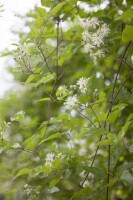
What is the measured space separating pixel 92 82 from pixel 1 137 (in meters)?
0.30

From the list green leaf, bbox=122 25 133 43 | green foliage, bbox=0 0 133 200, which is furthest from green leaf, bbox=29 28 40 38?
green leaf, bbox=122 25 133 43

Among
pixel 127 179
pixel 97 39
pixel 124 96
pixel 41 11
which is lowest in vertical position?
pixel 127 179

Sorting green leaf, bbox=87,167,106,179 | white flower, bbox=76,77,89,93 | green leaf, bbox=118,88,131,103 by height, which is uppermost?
white flower, bbox=76,77,89,93

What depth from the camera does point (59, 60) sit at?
1199mm

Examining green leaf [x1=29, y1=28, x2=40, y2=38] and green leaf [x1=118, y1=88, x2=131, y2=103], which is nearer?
green leaf [x1=118, y1=88, x2=131, y2=103]

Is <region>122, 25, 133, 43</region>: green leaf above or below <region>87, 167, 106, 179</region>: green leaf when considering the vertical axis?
above

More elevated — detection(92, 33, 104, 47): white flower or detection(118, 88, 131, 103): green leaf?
detection(92, 33, 104, 47): white flower

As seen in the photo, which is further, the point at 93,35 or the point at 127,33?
the point at 93,35

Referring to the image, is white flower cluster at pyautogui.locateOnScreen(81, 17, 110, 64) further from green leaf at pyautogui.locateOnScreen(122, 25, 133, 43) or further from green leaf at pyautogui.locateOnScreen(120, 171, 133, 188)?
green leaf at pyautogui.locateOnScreen(120, 171, 133, 188)

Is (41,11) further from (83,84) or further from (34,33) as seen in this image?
(83,84)

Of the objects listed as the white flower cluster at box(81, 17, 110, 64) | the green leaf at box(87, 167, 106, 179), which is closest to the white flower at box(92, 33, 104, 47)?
the white flower cluster at box(81, 17, 110, 64)

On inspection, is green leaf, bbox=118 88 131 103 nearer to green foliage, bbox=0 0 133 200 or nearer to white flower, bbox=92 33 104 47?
green foliage, bbox=0 0 133 200

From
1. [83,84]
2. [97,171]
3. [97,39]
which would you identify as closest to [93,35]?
[97,39]

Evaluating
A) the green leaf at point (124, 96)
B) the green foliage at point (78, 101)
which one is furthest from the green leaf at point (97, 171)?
the green leaf at point (124, 96)
